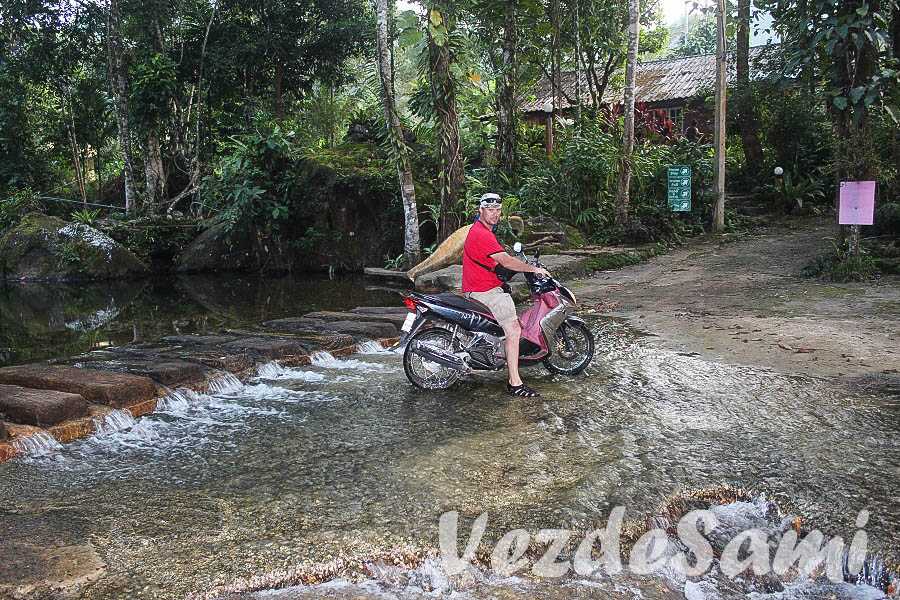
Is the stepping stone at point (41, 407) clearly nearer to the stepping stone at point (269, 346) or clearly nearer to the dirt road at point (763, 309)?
the stepping stone at point (269, 346)

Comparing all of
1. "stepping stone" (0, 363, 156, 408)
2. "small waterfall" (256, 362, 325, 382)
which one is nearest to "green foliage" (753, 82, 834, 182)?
"small waterfall" (256, 362, 325, 382)

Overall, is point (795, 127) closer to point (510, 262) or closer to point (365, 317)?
point (365, 317)

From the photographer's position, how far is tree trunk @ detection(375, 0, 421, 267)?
534 inches

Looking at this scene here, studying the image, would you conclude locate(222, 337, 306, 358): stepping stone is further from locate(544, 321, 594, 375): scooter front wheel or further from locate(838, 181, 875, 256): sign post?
locate(838, 181, 875, 256): sign post

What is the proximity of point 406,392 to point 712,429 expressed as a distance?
2573 millimetres

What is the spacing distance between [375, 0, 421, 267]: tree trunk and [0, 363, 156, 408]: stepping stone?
918cm

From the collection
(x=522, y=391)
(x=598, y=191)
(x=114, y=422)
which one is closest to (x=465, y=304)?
(x=522, y=391)

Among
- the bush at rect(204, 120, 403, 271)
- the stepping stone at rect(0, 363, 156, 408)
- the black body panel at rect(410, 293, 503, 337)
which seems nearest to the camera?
the stepping stone at rect(0, 363, 156, 408)

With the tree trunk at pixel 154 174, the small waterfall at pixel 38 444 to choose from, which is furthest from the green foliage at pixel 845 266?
the tree trunk at pixel 154 174

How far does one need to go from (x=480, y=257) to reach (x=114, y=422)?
3168mm

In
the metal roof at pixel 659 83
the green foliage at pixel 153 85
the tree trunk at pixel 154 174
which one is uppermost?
the metal roof at pixel 659 83

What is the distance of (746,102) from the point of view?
19.3m

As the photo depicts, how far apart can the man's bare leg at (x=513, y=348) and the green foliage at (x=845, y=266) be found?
22.9ft

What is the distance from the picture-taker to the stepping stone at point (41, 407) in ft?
17.2
